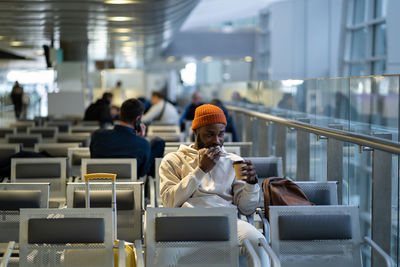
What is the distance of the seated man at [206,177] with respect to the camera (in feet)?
16.1

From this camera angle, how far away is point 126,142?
7.82 metres

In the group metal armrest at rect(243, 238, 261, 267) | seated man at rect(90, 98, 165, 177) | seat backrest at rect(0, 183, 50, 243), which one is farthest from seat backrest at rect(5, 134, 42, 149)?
metal armrest at rect(243, 238, 261, 267)

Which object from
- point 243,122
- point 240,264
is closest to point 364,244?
point 240,264

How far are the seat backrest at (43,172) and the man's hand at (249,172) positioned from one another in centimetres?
287

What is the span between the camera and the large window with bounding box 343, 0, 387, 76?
20.6 metres

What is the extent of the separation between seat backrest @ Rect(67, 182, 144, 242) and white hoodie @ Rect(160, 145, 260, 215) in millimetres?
550

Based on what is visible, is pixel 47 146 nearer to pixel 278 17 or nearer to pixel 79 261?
pixel 79 261

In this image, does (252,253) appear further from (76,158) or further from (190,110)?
(190,110)

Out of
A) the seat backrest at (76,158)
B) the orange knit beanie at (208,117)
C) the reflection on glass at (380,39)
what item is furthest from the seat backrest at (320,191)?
the reflection on glass at (380,39)

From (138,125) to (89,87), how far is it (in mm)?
19347

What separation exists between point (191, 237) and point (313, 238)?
0.74m

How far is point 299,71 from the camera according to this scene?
29.7 metres

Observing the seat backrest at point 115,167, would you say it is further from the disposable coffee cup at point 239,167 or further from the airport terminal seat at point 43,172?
the disposable coffee cup at point 239,167

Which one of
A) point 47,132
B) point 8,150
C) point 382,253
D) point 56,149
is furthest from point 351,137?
point 47,132
